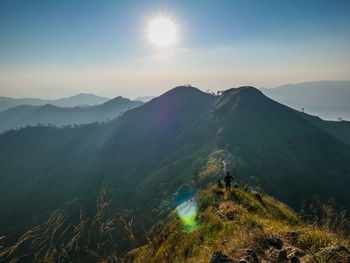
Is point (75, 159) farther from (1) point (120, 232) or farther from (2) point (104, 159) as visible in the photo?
(1) point (120, 232)

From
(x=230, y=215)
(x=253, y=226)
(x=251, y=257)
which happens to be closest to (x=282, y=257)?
(x=251, y=257)

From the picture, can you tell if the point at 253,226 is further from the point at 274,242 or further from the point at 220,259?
the point at 220,259

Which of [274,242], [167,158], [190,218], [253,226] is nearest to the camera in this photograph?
[274,242]

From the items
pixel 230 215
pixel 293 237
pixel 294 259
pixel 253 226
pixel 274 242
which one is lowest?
pixel 230 215

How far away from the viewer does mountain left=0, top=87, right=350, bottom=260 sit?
5828 centimetres

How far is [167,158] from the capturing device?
103 m

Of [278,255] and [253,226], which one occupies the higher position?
[278,255]

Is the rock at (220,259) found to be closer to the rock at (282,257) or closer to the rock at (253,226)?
the rock at (282,257)

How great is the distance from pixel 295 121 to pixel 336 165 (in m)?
35.2

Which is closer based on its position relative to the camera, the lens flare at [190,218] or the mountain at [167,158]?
the lens flare at [190,218]

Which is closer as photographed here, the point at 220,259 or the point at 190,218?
the point at 220,259

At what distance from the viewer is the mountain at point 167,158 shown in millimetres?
58281

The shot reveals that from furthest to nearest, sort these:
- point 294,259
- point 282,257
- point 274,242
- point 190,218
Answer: point 190,218 < point 274,242 < point 282,257 < point 294,259

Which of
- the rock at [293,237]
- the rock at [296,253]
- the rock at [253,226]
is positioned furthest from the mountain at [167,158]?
the rock at [296,253]
